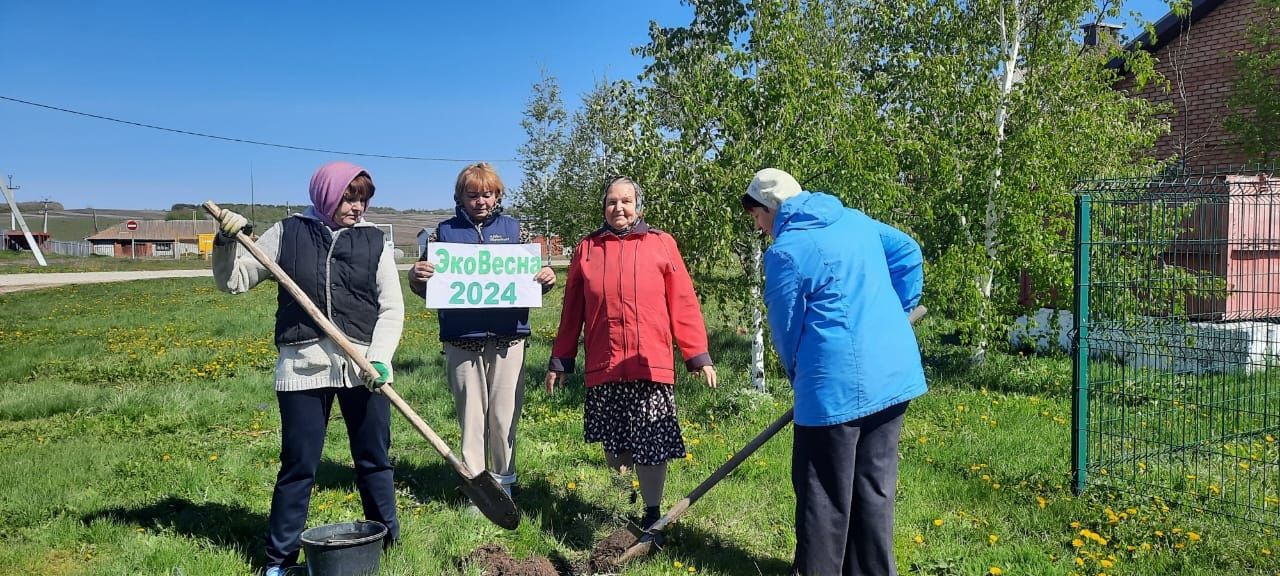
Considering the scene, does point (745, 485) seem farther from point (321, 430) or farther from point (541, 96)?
point (541, 96)

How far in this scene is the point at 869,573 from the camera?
3.55 m

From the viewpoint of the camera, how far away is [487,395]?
4707 mm

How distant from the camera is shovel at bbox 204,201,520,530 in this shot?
3.58m

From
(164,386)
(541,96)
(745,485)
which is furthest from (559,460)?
(541,96)

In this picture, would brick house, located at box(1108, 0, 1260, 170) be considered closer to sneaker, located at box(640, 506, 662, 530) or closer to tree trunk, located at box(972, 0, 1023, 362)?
tree trunk, located at box(972, 0, 1023, 362)

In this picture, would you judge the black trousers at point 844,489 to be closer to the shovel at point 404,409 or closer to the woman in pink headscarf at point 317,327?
the shovel at point 404,409

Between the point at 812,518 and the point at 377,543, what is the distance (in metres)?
1.89

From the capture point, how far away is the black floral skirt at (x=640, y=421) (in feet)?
14.2

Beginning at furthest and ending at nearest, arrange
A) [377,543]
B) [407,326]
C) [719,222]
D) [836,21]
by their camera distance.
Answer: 1. [836,21]
2. [407,326]
3. [719,222]
4. [377,543]

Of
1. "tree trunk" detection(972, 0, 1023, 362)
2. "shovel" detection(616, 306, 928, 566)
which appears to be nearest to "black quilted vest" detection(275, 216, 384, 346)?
"shovel" detection(616, 306, 928, 566)

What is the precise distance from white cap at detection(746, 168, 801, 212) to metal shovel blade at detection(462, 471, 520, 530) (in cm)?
179

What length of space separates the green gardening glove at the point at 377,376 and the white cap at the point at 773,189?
1.79m

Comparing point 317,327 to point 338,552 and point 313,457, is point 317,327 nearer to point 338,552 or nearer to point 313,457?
point 313,457

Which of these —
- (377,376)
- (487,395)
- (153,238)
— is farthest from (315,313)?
(153,238)
